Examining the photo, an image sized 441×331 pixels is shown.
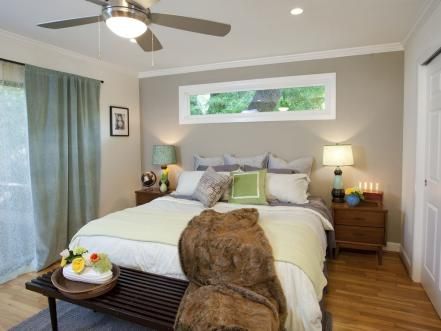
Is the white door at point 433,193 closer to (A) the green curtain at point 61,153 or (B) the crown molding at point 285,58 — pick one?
(B) the crown molding at point 285,58

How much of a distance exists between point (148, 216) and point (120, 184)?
2.02m

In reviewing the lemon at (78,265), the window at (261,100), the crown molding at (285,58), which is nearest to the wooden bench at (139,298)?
the lemon at (78,265)

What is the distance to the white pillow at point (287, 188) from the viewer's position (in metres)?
3.06

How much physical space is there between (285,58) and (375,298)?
282 cm

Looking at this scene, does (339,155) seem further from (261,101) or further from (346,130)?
(261,101)

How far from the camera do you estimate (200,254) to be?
1806 millimetres

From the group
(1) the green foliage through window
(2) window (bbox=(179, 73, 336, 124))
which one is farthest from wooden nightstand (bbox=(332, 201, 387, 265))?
(1) the green foliage through window

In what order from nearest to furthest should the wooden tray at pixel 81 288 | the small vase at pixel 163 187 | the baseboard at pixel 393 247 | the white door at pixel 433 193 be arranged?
the wooden tray at pixel 81 288 → the white door at pixel 433 193 → the baseboard at pixel 393 247 → the small vase at pixel 163 187

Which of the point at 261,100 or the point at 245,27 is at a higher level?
the point at 245,27

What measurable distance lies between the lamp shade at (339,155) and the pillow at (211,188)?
1.17 m

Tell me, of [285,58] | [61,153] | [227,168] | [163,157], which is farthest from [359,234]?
[61,153]

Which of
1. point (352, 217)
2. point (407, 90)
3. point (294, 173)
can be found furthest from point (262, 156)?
point (407, 90)

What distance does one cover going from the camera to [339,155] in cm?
326

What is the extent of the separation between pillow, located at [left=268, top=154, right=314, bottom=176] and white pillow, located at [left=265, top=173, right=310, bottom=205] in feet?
1.08
